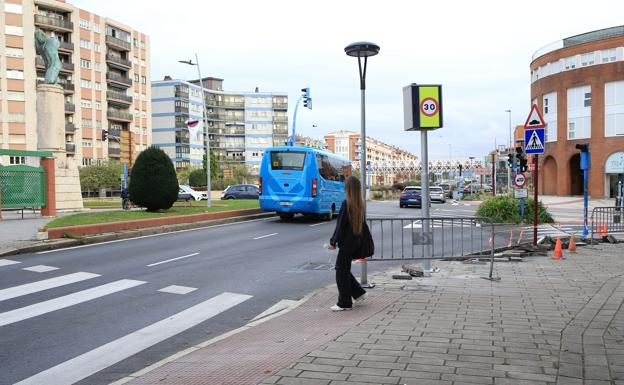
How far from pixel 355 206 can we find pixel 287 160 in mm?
15614

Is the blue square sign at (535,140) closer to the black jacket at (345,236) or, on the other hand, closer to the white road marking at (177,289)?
the black jacket at (345,236)

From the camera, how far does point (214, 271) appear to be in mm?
10297

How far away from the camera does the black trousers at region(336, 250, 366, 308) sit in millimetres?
6855

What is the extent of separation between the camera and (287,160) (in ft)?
73.6

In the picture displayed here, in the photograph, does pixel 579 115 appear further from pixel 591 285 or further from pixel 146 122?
pixel 146 122

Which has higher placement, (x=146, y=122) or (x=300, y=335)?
(x=146, y=122)

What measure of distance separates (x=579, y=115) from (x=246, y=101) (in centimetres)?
7632

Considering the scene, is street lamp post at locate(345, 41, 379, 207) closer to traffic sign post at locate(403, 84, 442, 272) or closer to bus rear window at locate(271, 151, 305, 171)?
traffic sign post at locate(403, 84, 442, 272)

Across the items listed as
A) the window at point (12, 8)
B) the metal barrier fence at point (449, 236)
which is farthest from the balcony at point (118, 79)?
the metal barrier fence at point (449, 236)

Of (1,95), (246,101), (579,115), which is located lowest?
(579,115)

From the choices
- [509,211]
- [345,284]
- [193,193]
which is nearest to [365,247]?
[345,284]

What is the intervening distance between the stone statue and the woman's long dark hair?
20922mm

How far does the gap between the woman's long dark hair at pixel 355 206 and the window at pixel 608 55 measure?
170 feet

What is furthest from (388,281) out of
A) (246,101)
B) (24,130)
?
(246,101)
